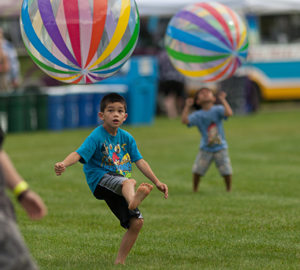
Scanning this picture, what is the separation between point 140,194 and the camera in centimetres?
461

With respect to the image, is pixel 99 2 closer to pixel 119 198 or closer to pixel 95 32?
pixel 95 32

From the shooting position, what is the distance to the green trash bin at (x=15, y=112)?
51.9ft

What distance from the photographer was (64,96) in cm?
1666

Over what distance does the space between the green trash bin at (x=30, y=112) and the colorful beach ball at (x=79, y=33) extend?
10630 millimetres

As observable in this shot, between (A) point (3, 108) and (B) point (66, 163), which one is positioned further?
(A) point (3, 108)

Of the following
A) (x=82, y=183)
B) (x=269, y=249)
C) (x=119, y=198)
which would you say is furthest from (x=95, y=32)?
(x=82, y=183)

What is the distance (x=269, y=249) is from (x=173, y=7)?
1587 cm

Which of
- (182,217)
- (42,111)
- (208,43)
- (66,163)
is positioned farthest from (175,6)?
(66,163)

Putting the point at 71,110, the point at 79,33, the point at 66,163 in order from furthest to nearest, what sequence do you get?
1. the point at 71,110
2. the point at 79,33
3. the point at 66,163

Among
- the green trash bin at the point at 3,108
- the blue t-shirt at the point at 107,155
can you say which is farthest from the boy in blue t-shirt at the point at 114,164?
the green trash bin at the point at 3,108

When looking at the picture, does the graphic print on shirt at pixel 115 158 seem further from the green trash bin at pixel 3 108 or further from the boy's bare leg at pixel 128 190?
the green trash bin at pixel 3 108

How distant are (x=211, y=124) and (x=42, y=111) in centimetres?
842

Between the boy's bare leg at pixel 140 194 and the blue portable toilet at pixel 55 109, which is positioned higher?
the boy's bare leg at pixel 140 194

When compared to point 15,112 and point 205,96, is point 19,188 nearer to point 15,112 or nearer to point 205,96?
point 205,96
